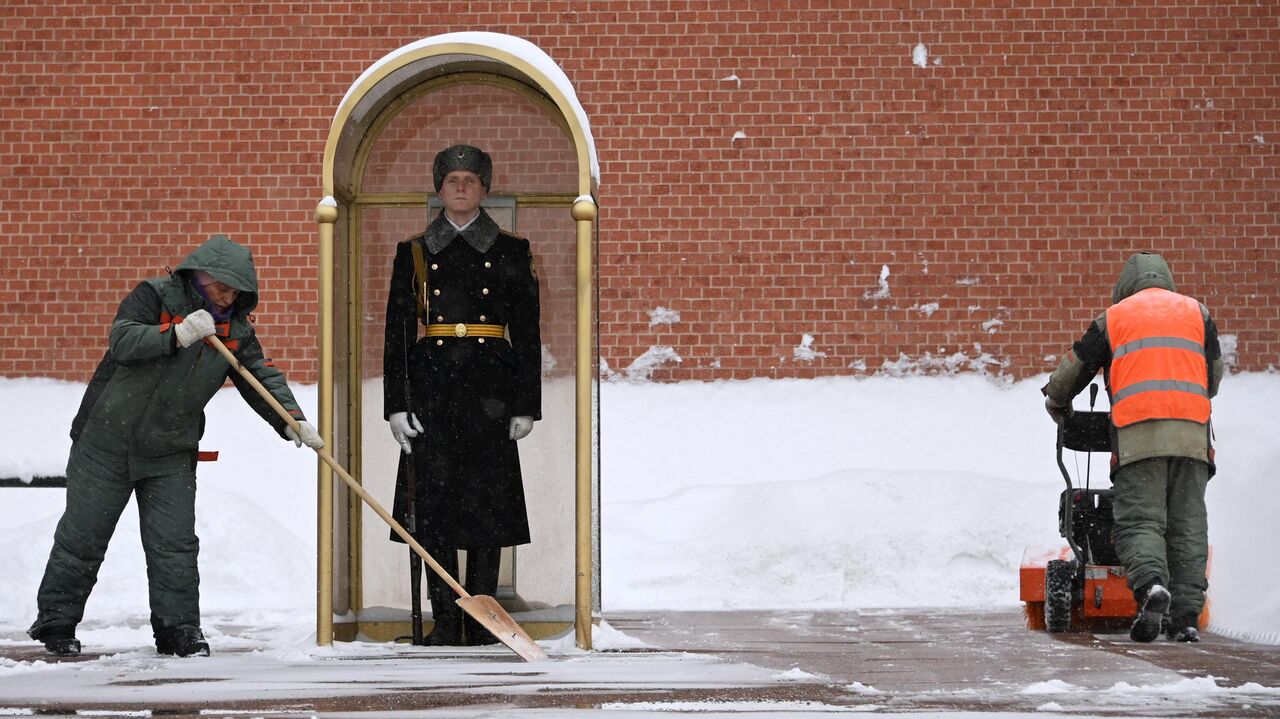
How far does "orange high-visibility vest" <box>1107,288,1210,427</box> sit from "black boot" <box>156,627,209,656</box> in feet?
11.8

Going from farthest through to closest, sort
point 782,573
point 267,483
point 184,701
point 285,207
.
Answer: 1. point 285,207
2. point 267,483
3. point 782,573
4. point 184,701

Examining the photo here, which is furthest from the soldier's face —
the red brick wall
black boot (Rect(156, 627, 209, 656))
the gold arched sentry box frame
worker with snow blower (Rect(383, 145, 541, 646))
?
the red brick wall

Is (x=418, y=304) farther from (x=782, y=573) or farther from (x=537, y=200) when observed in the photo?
(x=782, y=573)

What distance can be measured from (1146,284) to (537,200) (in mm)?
2509

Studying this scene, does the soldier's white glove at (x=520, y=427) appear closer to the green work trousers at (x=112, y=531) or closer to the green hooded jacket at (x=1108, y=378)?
the green work trousers at (x=112, y=531)

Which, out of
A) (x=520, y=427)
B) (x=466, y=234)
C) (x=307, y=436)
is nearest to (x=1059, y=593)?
(x=520, y=427)

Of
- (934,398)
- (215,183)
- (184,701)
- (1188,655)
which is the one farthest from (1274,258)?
(184,701)

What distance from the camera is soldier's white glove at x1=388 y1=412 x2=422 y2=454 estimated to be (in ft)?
19.6

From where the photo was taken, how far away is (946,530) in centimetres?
917

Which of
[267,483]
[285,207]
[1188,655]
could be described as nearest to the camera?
[1188,655]

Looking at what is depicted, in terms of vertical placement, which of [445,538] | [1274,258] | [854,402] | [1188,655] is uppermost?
[1274,258]

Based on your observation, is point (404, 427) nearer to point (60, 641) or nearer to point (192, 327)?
point (192, 327)

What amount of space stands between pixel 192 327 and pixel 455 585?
50.1 inches

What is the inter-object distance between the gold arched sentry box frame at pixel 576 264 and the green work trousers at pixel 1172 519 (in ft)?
6.91
